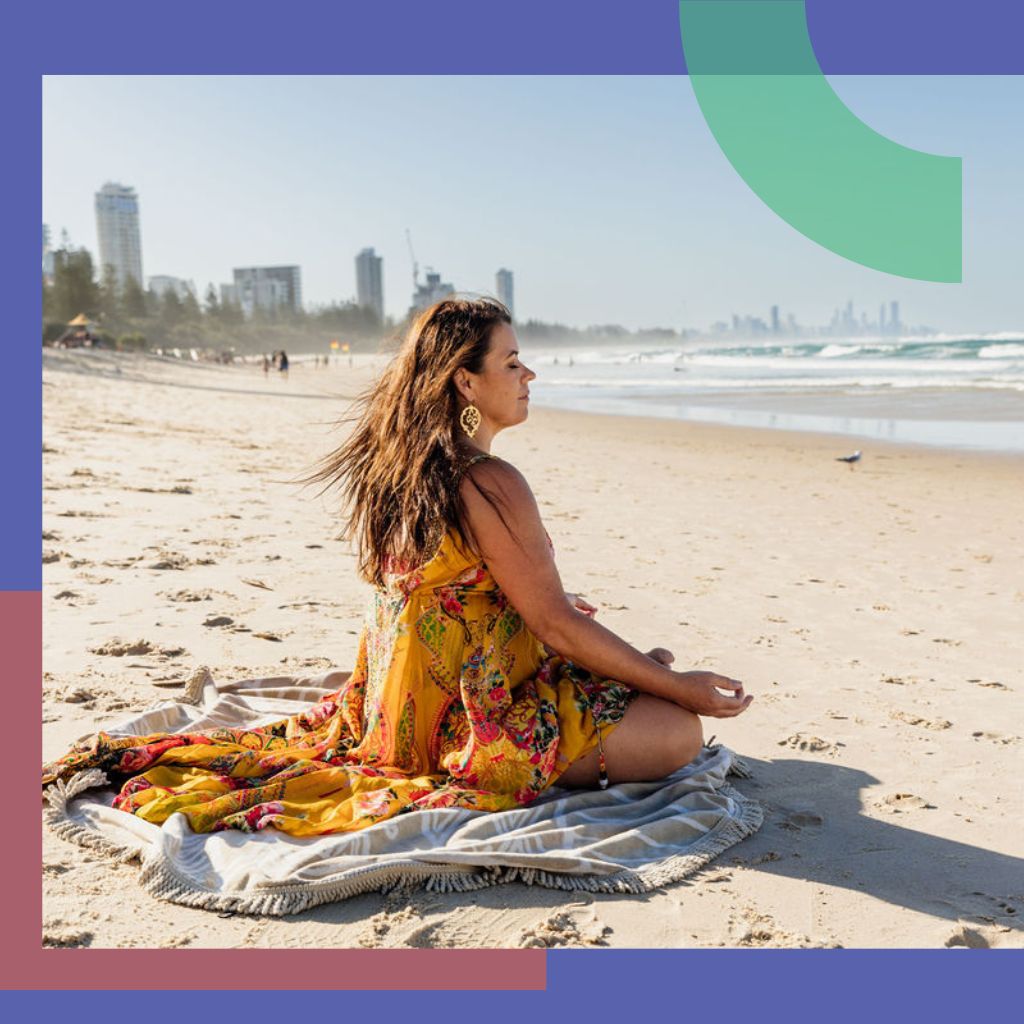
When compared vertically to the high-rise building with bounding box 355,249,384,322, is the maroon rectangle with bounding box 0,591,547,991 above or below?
below

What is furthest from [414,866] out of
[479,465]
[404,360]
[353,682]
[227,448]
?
[227,448]

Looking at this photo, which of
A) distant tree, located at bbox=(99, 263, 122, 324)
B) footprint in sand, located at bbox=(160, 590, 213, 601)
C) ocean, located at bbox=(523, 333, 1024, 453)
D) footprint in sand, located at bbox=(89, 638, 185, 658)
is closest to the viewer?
footprint in sand, located at bbox=(89, 638, 185, 658)

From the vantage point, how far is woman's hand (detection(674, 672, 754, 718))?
9.00 ft

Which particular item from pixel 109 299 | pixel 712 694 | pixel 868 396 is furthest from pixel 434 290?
pixel 109 299

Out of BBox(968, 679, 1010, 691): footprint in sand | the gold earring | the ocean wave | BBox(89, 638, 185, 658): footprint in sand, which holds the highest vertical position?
the ocean wave

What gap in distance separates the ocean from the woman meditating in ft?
34.5

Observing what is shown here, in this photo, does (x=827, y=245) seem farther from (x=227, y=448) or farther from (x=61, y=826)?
(x=227, y=448)

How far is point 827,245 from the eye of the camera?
4496 mm

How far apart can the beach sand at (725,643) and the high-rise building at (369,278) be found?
6373 inches

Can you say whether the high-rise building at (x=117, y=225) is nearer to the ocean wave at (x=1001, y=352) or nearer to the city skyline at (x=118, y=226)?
the city skyline at (x=118, y=226)

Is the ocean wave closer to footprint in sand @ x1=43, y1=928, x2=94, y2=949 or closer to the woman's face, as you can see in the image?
the woman's face

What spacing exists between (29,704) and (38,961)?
1.62ft

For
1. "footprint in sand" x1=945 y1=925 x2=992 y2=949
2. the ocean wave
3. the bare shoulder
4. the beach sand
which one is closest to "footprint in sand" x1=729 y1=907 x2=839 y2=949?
the beach sand

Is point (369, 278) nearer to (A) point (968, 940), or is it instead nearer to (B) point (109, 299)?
(B) point (109, 299)
